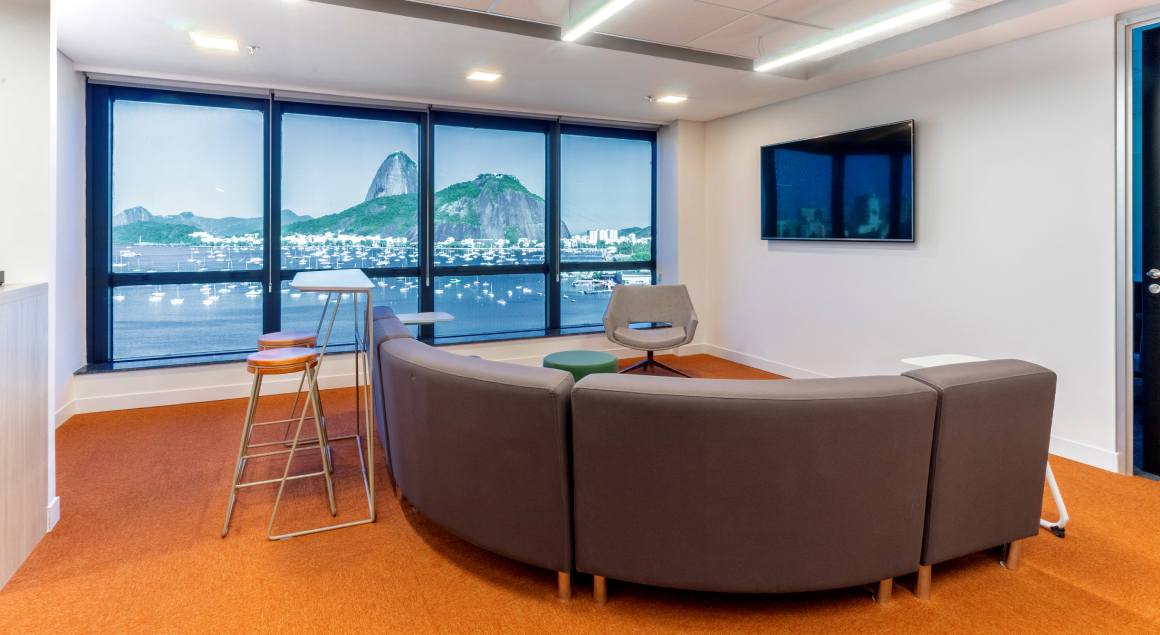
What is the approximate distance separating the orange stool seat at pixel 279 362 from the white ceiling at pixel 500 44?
1893 mm

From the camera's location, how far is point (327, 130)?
17.9 feet

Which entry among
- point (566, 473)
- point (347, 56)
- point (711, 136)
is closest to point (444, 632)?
point (566, 473)

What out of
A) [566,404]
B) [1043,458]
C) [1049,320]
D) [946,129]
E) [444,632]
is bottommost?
[444,632]

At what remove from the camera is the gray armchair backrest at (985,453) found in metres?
2.03

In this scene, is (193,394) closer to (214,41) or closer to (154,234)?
(154,234)

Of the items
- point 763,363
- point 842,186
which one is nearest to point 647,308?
point 763,363

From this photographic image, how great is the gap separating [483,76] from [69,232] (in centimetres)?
310

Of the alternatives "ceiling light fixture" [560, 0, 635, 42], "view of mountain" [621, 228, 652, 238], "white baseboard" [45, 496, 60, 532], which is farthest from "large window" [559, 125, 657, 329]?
"white baseboard" [45, 496, 60, 532]

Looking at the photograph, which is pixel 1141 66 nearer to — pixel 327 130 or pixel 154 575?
pixel 154 575

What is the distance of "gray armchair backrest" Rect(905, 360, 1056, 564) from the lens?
2.03m

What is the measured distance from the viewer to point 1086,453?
3.57 m

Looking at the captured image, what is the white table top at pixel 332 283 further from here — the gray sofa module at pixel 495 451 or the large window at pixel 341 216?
the large window at pixel 341 216

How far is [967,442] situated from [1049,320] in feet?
7.46

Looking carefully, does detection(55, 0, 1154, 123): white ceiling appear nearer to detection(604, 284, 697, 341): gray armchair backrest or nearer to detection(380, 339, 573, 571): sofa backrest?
detection(604, 284, 697, 341): gray armchair backrest
